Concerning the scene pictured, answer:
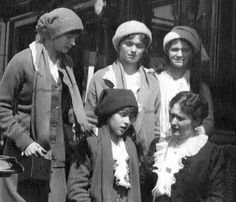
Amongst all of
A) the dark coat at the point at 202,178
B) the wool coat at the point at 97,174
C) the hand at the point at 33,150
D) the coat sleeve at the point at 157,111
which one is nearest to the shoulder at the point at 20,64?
the hand at the point at 33,150

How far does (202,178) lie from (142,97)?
83cm

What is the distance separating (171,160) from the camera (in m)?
3.67

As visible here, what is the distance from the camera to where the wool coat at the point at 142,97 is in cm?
403

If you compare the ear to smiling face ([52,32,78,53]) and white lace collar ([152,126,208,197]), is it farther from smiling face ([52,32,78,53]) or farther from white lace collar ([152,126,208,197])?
smiling face ([52,32,78,53])

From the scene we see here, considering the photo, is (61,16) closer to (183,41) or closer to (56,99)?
(56,99)

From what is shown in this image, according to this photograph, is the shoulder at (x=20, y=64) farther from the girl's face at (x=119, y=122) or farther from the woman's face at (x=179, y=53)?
the woman's face at (x=179, y=53)

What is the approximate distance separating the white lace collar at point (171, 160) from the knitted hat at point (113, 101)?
1.32 ft

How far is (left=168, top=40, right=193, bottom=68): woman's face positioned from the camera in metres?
4.22

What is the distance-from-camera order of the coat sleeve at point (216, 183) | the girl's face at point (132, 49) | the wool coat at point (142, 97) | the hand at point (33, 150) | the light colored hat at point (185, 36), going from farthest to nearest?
the light colored hat at point (185, 36) → the girl's face at point (132, 49) → the wool coat at point (142, 97) → the hand at point (33, 150) → the coat sleeve at point (216, 183)

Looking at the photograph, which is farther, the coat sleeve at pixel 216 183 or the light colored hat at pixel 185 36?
the light colored hat at pixel 185 36

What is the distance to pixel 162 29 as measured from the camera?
195 inches

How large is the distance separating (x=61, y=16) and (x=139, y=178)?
1.24 metres

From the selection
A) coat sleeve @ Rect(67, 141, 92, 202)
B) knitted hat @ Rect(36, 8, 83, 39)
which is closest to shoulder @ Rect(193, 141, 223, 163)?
coat sleeve @ Rect(67, 141, 92, 202)

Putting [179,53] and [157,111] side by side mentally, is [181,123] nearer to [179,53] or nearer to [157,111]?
[157,111]
